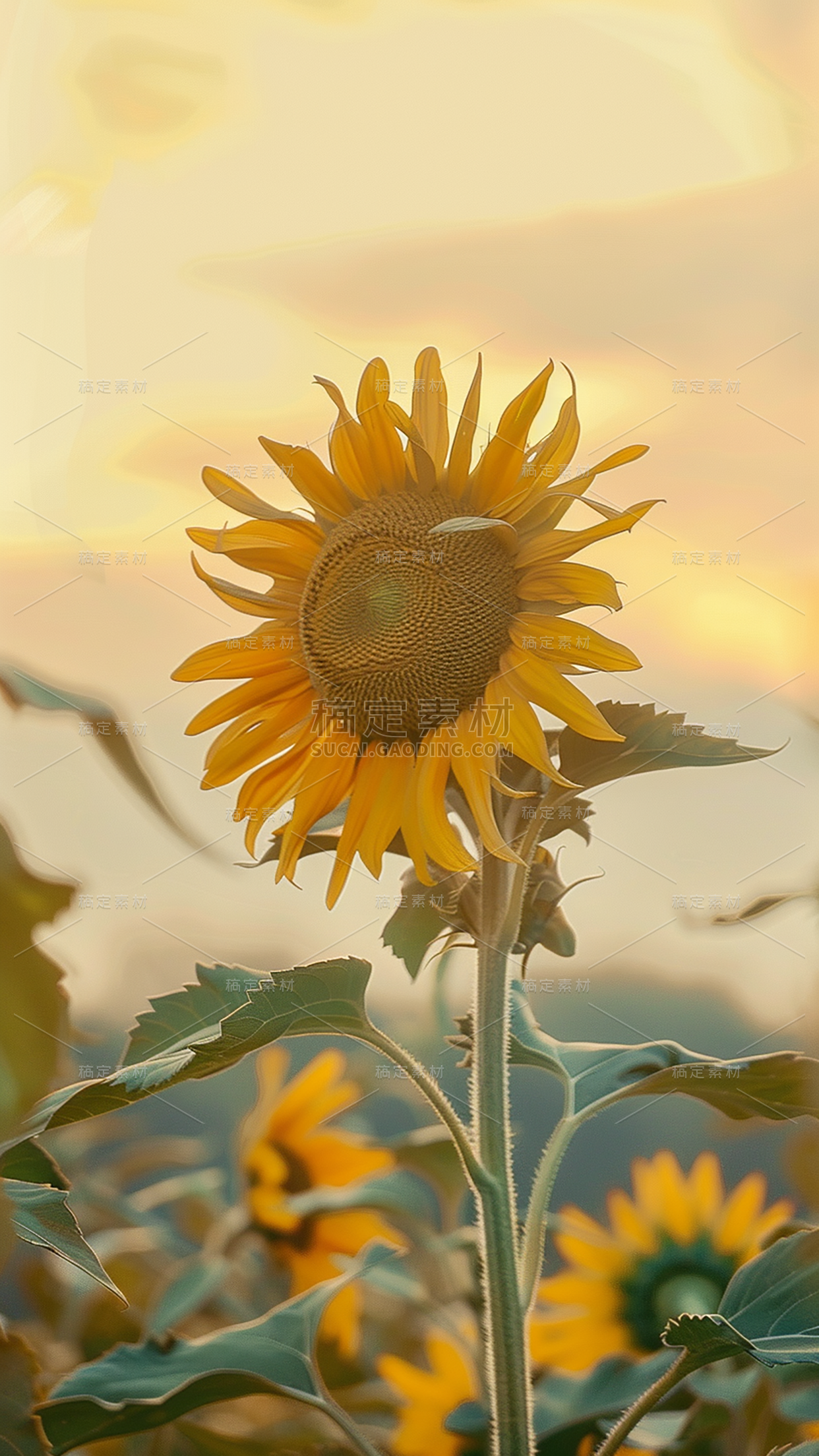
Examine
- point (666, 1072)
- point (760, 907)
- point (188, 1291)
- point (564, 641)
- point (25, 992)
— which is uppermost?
point (564, 641)

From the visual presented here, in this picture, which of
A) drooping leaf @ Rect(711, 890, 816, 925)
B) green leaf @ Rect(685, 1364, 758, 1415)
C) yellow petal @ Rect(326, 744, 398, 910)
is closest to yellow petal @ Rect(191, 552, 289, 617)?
yellow petal @ Rect(326, 744, 398, 910)

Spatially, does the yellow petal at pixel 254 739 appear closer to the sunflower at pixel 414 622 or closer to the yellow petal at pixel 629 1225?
the sunflower at pixel 414 622

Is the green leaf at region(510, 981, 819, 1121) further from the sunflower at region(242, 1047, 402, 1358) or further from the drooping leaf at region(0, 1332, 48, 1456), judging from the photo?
the drooping leaf at region(0, 1332, 48, 1456)

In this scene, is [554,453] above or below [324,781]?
above

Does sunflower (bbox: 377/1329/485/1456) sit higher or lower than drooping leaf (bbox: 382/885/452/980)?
lower

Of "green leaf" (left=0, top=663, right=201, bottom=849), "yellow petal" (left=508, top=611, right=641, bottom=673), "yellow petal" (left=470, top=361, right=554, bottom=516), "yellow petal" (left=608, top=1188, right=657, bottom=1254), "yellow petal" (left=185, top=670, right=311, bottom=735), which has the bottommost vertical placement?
"yellow petal" (left=608, top=1188, right=657, bottom=1254)

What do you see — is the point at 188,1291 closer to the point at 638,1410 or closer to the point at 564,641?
the point at 638,1410

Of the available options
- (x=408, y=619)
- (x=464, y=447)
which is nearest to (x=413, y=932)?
(x=408, y=619)
